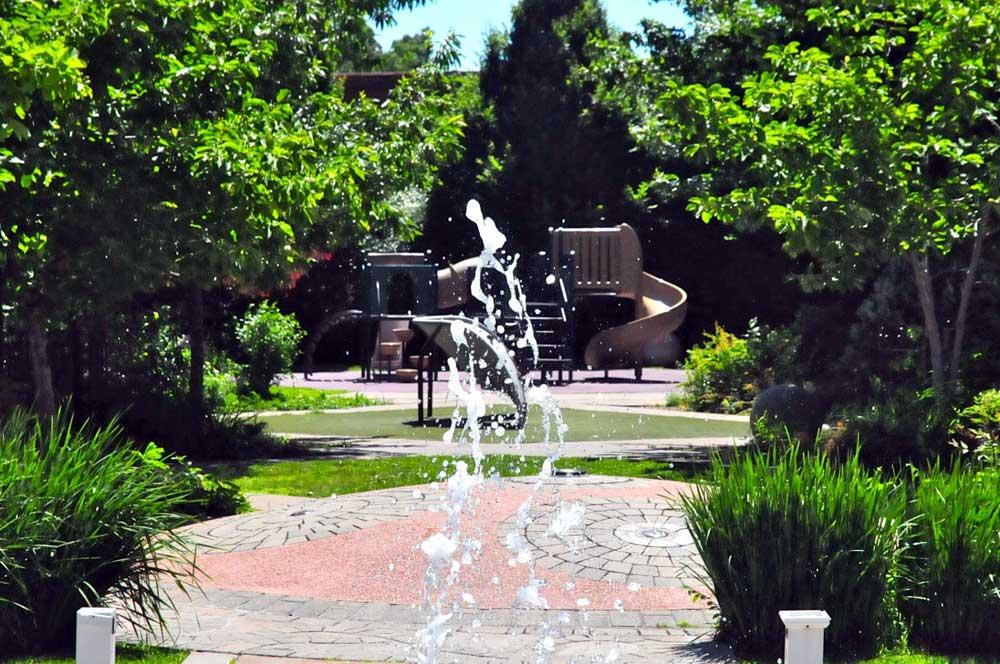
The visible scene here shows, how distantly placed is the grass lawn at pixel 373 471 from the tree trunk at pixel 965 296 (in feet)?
8.93

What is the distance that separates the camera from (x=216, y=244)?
11.1m

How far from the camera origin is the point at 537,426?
17.3 meters

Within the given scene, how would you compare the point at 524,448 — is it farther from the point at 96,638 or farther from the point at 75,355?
the point at 96,638

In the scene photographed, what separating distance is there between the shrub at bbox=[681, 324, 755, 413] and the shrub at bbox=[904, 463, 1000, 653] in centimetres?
1392

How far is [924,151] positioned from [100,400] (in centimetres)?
891

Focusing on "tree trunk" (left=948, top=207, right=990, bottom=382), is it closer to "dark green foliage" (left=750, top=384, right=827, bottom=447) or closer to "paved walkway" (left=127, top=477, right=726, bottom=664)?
"dark green foliage" (left=750, top=384, right=827, bottom=447)

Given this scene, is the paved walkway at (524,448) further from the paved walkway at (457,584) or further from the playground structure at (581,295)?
the playground structure at (581,295)

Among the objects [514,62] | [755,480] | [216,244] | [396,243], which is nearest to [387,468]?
[216,244]

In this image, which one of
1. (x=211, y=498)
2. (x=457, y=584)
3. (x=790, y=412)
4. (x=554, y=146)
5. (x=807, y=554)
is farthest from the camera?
(x=554, y=146)

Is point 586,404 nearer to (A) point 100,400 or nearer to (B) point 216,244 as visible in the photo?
(A) point 100,400

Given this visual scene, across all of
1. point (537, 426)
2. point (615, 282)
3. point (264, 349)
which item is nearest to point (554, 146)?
point (615, 282)

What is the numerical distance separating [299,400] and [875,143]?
13155 mm

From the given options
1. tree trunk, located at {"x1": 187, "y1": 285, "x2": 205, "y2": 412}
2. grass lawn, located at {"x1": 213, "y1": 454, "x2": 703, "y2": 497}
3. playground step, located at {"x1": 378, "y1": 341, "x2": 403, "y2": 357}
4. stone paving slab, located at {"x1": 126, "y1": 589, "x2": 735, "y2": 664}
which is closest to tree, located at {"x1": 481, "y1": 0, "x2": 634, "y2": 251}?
playground step, located at {"x1": 378, "y1": 341, "x2": 403, "y2": 357}

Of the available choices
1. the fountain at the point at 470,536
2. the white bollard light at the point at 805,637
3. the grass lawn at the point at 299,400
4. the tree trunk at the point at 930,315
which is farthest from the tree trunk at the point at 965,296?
the grass lawn at the point at 299,400
